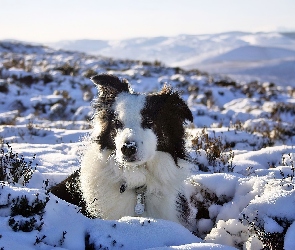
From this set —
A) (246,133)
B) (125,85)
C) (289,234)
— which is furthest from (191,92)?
(289,234)

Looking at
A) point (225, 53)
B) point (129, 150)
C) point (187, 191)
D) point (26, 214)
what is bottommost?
point (187, 191)

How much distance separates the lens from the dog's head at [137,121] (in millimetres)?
3490

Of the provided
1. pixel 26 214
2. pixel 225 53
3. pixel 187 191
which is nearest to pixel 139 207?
pixel 187 191

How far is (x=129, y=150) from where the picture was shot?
3.38m

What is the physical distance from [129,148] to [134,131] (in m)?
0.22

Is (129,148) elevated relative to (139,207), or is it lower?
elevated

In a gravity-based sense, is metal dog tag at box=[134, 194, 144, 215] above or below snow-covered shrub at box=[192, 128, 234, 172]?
above

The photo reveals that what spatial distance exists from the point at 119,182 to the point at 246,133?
5.23 metres

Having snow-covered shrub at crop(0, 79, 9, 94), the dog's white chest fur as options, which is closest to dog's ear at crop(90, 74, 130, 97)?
the dog's white chest fur

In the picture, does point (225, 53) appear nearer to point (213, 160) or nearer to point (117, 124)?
point (213, 160)

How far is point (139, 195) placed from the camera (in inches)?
154

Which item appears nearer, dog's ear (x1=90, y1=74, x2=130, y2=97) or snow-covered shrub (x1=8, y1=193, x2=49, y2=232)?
snow-covered shrub (x1=8, y1=193, x2=49, y2=232)

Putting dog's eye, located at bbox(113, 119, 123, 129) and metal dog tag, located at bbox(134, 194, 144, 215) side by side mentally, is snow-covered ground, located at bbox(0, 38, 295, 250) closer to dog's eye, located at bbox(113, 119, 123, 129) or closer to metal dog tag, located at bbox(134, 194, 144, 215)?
metal dog tag, located at bbox(134, 194, 144, 215)

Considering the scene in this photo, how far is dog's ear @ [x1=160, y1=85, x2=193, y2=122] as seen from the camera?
4125mm
